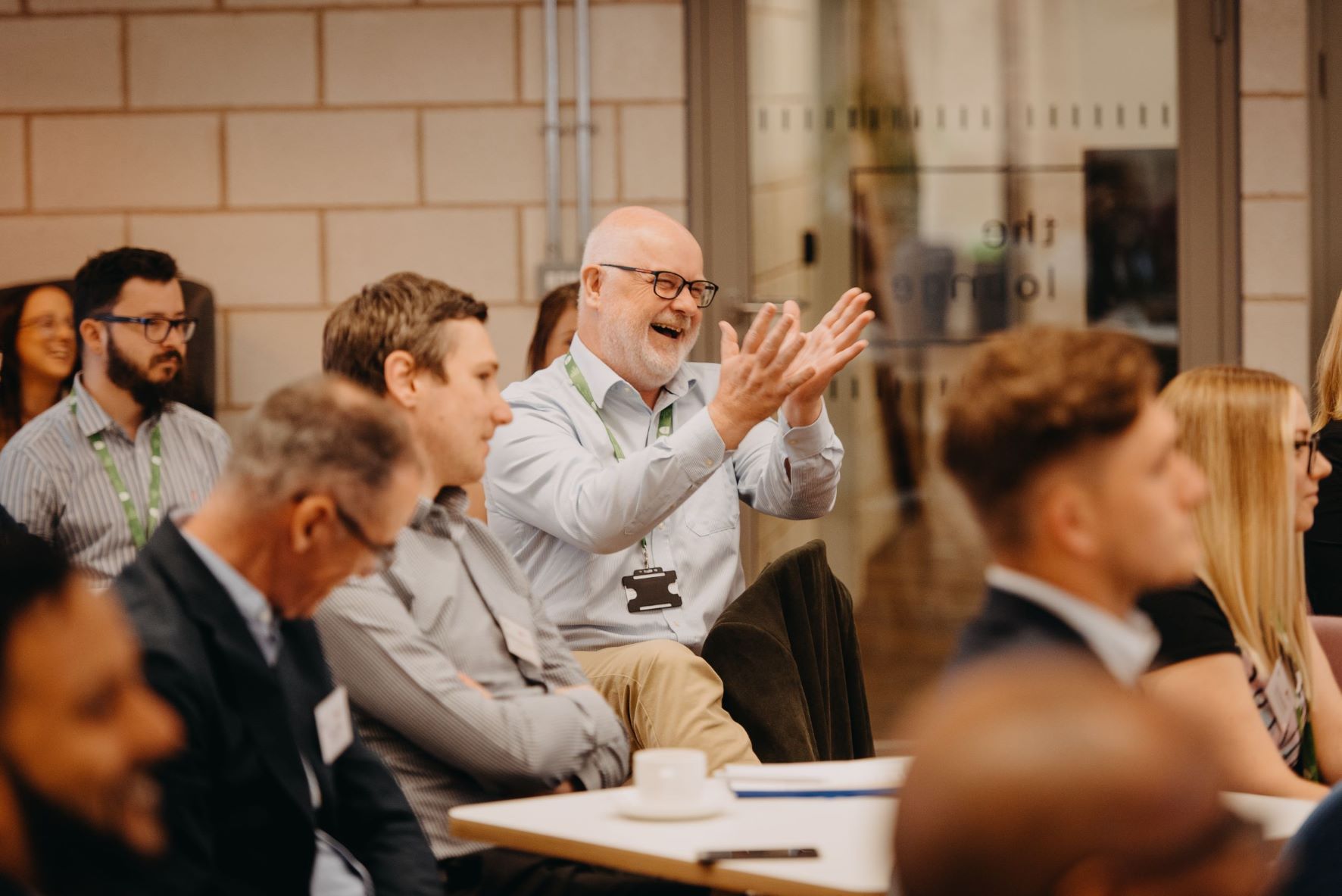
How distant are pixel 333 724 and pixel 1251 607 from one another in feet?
4.28

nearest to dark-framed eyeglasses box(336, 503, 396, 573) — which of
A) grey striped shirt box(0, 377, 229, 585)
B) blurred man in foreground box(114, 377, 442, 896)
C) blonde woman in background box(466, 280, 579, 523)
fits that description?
blurred man in foreground box(114, 377, 442, 896)

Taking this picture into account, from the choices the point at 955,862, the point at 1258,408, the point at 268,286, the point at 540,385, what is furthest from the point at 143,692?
the point at 268,286

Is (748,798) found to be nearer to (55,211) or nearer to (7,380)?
(7,380)

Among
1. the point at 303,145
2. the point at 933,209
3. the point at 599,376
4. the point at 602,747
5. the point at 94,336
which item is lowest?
the point at 602,747

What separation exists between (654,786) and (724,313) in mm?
2836

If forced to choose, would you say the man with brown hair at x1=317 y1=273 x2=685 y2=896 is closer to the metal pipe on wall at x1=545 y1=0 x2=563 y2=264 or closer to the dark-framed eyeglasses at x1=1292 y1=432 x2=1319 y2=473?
the dark-framed eyeglasses at x1=1292 y1=432 x2=1319 y2=473

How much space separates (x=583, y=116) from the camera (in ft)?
14.6

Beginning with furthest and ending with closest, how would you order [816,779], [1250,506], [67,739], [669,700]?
[669,700] < [1250,506] < [816,779] < [67,739]

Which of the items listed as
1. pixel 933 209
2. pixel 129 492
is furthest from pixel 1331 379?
pixel 129 492

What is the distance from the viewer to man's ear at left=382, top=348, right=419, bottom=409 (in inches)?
93.4

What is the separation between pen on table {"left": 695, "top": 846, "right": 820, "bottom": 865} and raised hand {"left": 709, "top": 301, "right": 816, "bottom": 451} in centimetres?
121

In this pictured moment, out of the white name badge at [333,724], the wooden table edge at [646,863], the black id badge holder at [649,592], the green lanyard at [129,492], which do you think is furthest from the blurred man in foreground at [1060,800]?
the green lanyard at [129,492]

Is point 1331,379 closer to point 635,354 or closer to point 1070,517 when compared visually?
point 635,354

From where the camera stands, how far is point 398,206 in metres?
4.52
